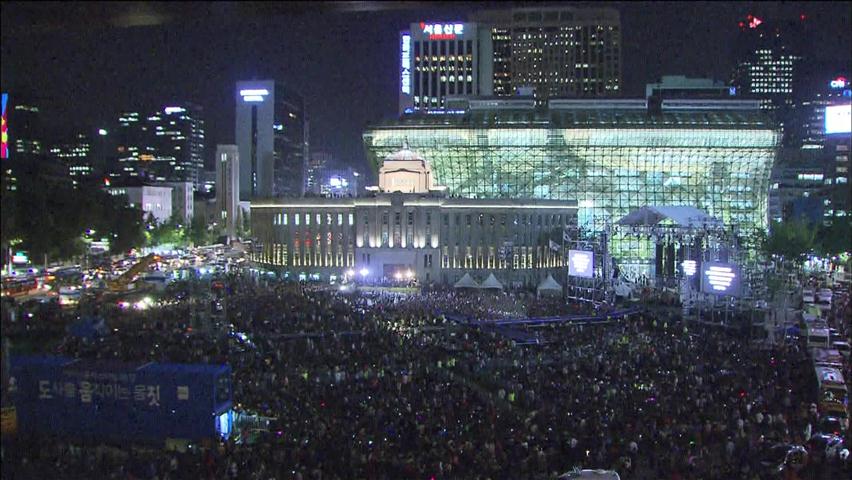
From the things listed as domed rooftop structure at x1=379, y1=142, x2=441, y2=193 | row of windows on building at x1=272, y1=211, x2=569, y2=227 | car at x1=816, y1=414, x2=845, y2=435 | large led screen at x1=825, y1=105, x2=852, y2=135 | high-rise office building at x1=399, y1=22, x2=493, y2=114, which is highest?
high-rise office building at x1=399, y1=22, x2=493, y2=114

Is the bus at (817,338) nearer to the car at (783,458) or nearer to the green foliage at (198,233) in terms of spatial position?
the car at (783,458)

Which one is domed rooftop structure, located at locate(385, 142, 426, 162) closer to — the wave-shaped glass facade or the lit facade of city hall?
the lit facade of city hall

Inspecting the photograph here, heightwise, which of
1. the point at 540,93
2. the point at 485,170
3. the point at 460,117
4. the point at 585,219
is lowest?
the point at 585,219

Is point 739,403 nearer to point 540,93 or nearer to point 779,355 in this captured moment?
point 779,355

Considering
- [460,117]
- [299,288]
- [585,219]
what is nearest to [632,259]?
[585,219]

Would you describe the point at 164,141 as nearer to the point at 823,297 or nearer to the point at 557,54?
the point at 557,54

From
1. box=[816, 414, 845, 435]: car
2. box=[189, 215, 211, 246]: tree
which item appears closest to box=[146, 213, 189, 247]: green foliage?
box=[189, 215, 211, 246]: tree
